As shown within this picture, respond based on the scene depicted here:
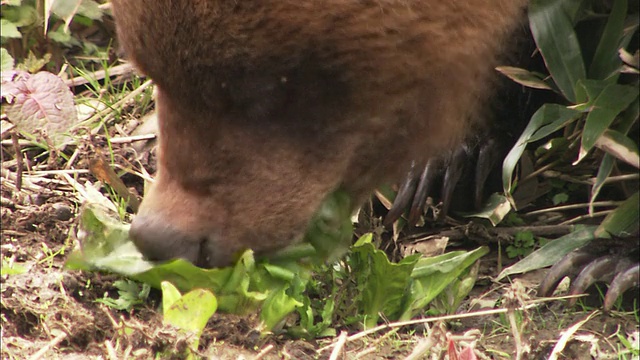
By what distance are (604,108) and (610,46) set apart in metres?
0.26

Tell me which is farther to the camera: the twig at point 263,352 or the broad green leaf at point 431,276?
the broad green leaf at point 431,276

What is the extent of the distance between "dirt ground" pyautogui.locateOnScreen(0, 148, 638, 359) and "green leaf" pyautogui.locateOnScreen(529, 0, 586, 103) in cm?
69

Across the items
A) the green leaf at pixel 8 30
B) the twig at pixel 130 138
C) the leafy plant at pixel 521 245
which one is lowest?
the leafy plant at pixel 521 245

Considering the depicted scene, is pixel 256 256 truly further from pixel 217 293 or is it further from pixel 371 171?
pixel 371 171

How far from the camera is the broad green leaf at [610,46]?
3168 millimetres

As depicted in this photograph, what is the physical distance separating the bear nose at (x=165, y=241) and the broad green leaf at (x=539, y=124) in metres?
1.09

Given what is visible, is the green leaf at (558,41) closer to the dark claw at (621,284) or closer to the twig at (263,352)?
the dark claw at (621,284)

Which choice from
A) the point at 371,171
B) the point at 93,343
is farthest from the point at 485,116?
the point at 93,343

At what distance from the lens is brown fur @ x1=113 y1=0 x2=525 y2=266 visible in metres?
2.28

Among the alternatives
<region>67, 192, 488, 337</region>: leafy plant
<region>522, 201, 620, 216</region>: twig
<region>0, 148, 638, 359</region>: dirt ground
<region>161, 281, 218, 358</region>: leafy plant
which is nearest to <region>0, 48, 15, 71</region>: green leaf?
<region>0, 148, 638, 359</region>: dirt ground

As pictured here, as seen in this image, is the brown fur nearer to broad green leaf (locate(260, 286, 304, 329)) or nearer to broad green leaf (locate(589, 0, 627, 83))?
broad green leaf (locate(260, 286, 304, 329))

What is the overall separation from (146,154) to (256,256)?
44.7 inches

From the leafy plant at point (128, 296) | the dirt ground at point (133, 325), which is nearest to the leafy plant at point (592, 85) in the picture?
the dirt ground at point (133, 325)

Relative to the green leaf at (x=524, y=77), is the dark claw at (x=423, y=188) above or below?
below
